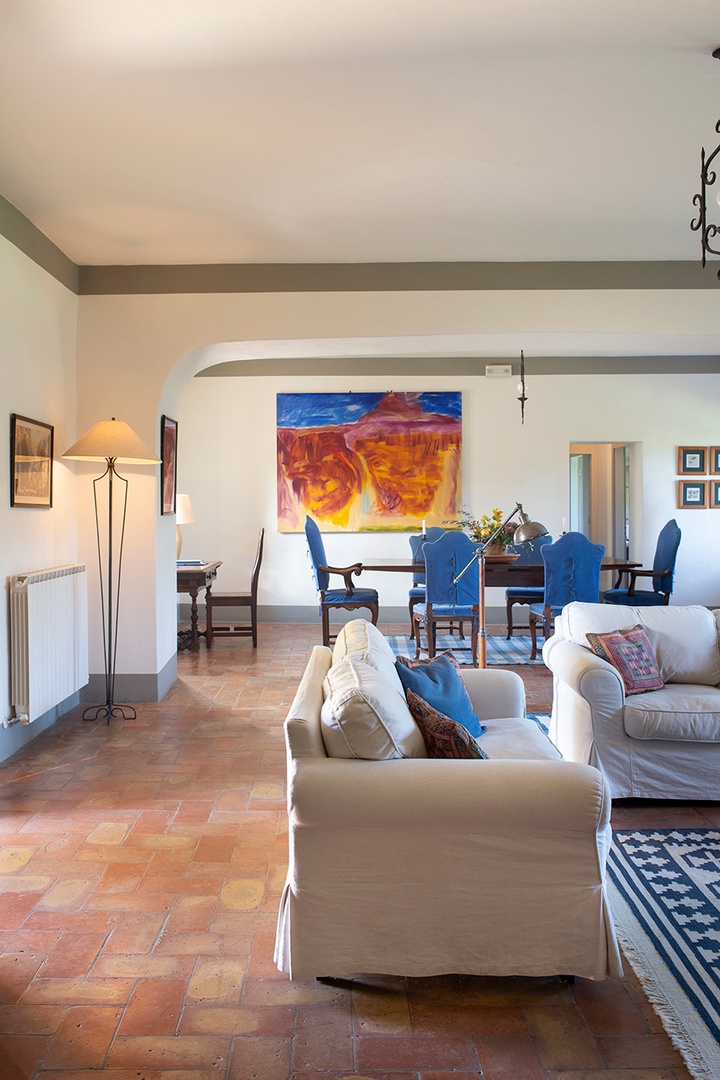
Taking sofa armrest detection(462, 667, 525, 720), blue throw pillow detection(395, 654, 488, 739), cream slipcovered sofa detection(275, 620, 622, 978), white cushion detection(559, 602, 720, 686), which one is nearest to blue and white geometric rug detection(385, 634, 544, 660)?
white cushion detection(559, 602, 720, 686)

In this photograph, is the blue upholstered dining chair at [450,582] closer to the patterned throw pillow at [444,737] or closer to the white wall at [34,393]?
the white wall at [34,393]

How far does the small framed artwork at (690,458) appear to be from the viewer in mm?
8672

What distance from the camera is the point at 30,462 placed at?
14.4 ft

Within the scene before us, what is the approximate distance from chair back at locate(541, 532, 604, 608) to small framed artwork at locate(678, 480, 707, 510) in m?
3.07

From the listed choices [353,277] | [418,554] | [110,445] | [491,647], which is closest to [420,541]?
[418,554]

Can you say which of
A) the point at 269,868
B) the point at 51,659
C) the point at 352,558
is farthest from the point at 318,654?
the point at 352,558

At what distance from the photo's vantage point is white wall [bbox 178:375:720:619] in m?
8.66

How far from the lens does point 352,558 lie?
28.6ft

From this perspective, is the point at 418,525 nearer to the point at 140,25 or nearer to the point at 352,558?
the point at 352,558

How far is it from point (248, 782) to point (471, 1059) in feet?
6.87

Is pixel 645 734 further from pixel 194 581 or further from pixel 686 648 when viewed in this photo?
pixel 194 581

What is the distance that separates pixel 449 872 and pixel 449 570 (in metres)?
4.28

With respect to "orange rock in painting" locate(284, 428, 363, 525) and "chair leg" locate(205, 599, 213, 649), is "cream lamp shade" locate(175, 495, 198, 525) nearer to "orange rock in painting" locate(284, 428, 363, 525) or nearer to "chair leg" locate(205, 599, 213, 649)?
"chair leg" locate(205, 599, 213, 649)

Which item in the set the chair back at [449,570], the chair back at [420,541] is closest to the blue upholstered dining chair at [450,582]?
the chair back at [449,570]
